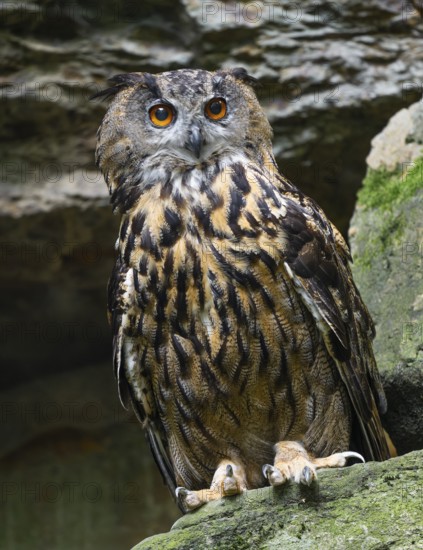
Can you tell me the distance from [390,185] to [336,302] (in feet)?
3.44

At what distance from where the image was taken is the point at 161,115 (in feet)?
9.40

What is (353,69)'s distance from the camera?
472cm

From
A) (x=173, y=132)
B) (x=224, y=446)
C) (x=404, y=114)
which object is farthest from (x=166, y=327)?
(x=404, y=114)

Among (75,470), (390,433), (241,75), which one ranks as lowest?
(390,433)

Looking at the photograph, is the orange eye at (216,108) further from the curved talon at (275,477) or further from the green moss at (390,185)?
the curved talon at (275,477)

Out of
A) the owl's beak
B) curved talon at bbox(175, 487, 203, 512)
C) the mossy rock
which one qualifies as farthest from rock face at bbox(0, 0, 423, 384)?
curved talon at bbox(175, 487, 203, 512)

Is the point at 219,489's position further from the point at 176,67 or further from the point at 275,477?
the point at 176,67

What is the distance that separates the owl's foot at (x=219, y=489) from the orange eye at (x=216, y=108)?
111 cm

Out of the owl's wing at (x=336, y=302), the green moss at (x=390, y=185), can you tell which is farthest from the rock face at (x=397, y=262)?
the owl's wing at (x=336, y=302)

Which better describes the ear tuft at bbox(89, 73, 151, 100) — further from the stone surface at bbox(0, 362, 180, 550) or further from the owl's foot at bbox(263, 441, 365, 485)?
the stone surface at bbox(0, 362, 180, 550)

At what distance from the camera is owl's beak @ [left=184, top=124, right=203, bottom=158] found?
2.74 meters

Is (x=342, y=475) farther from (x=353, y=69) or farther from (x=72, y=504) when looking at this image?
(x=72, y=504)

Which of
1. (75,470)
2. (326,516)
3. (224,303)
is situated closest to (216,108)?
(224,303)

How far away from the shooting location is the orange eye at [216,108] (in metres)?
2.84
